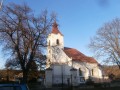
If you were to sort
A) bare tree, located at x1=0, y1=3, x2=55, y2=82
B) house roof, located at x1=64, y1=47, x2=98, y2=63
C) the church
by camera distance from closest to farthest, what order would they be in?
bare tree, located at x1=0, y1=3, x2=55, y2=82 → the church → house roof, located at x1=64, y1=47, x2=98, y2=63

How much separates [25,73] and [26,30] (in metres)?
6.21

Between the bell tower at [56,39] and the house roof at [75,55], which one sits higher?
the bell tower at [56,39]

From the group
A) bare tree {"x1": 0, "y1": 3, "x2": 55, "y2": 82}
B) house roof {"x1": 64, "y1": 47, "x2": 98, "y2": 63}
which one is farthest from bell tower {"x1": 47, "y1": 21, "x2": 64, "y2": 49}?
bare tree {"x1": 0, "y1": 3, "x2": 55, "y2": 82}

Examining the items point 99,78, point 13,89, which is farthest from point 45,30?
point 99,78

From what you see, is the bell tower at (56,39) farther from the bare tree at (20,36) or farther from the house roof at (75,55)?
the bare tree at (20,36)

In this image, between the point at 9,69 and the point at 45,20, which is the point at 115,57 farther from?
the point at 9,69

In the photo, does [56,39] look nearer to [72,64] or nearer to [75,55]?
[75,55]

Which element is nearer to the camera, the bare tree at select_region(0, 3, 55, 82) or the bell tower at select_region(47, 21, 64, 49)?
the bare tree at select_region(0, 3, 55, 82)

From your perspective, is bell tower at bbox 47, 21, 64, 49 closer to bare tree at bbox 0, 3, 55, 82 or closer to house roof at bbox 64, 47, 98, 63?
house roof at bbox 64, 47, 98, 63

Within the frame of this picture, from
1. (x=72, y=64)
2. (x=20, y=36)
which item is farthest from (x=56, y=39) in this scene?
(x=20, y=36)

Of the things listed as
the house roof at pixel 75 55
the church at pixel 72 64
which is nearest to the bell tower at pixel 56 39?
the church at pixel 72 64

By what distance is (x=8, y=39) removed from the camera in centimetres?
3170

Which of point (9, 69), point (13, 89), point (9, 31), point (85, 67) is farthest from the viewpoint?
point (85, 67)

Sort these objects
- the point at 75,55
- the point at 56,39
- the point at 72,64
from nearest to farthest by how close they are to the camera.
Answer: the point at 72,64
the point at 75,55
the point at 56,39
